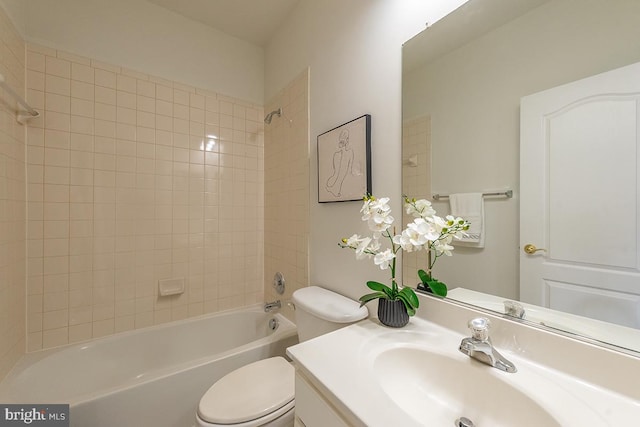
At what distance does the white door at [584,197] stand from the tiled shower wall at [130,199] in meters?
1.80

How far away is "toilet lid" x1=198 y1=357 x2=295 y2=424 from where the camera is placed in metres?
0.90

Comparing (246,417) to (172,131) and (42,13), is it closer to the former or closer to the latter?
(172,131)

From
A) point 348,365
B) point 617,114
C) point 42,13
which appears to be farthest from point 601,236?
point 42,13

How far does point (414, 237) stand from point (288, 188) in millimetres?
1152

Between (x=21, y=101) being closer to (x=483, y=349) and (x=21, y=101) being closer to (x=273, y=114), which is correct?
(x=273, y=114)

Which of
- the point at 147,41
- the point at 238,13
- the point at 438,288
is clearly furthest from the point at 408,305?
the point at 147,41

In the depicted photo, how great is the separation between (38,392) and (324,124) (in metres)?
1.96

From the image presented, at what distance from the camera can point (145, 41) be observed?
5.36 ft

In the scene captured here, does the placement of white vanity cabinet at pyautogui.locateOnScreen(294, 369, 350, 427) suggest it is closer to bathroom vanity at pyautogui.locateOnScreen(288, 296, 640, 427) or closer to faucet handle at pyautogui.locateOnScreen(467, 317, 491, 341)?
bathroom vanity at pyautogui.locateOnScreen(288, 296, 640, 427)

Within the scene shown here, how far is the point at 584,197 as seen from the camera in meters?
0.61

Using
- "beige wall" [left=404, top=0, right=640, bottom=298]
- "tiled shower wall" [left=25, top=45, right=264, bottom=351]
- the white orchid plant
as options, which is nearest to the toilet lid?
the white orchid plant

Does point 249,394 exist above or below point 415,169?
below

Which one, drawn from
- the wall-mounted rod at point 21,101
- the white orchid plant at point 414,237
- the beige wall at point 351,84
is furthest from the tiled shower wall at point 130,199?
the white orchid plant at point 414,237

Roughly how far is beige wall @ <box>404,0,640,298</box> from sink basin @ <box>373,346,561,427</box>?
0.28 m
